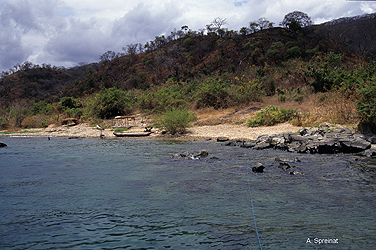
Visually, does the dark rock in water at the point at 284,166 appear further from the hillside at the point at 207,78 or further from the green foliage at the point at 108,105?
the green foliage at the point at 108,105

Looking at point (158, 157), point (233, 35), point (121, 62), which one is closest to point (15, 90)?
point (121, 62)

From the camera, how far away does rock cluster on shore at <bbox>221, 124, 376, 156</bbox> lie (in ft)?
30.9

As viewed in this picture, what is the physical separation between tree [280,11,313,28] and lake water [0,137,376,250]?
57.3m

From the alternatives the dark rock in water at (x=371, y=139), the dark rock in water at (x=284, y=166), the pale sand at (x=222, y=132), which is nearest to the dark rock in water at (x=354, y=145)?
the dark rock in water at (x=371, y=139)

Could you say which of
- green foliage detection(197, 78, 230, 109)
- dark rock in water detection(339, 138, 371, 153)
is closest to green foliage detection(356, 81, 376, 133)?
dark rock in water detection(339, 138, 371, 153)

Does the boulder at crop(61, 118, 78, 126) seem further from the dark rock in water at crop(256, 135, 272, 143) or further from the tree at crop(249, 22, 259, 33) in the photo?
the tree at crop(249, 22, 259, 33)

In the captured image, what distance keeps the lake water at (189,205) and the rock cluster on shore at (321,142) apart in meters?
0.73

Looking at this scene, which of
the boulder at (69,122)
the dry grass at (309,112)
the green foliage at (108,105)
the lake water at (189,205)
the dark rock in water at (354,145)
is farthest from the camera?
the green foliage at (108,105)

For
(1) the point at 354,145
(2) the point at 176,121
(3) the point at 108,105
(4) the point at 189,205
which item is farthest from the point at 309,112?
(3) the point at 108,105

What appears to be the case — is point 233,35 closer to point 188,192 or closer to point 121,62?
point 121,62

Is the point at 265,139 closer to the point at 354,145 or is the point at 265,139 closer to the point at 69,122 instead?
A: the point at 354,145

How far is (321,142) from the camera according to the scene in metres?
9.91

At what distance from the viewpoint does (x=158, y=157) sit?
10.1 m

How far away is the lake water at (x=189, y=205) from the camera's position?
387 centimetres
